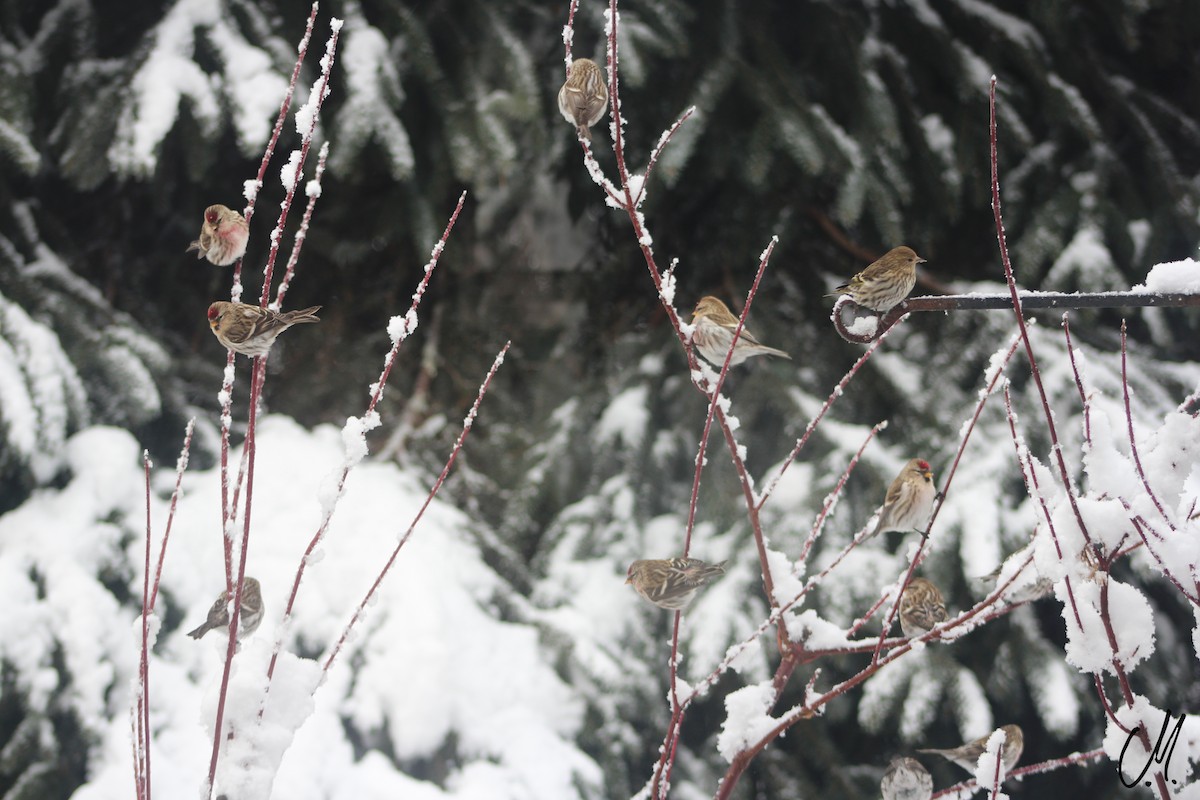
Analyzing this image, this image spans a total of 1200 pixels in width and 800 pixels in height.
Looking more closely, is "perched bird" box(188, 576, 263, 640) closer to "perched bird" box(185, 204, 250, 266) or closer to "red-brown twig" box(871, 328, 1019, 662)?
"perched bird" box(185, 204, 250, 266)

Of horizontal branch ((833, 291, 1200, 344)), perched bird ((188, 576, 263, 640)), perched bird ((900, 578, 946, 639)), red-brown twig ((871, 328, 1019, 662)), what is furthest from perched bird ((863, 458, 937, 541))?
perched bird ((188, 576, 263, 640))

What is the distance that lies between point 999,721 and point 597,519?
3.15ft

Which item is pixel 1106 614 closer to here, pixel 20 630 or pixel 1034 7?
pixel 20 630

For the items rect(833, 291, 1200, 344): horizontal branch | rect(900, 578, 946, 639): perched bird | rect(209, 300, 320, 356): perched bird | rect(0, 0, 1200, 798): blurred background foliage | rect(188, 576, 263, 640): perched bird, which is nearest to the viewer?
rect(833, 291, 1200, 344): horizontal branch

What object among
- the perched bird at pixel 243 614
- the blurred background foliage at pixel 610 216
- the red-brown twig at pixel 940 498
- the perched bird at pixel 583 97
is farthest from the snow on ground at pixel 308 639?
the red-brown twig at pixel 940 498

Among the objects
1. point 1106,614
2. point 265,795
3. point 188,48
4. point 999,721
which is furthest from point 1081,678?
point 188,48

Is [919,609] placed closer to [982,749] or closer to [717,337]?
[982,749]

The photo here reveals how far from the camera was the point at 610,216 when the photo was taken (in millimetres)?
2785

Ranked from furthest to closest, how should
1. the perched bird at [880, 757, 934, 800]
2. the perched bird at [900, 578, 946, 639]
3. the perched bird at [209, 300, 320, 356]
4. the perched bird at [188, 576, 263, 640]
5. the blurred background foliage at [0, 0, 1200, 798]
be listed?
the blurred background foliage at [0, 0, 1200, 798], the perched bird at [900, 578, 946, 639], the perched bird at [880, 757, 934, 800], the perched bird at [188, 576, 263, 640], the perched bird at [209, 300, 320, 356]

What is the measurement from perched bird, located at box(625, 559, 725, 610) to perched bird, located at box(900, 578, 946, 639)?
33cm

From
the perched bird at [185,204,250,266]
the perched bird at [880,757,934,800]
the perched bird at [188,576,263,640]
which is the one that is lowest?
the perched bird at [880,757,934,800]

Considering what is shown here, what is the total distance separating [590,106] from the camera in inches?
40.2

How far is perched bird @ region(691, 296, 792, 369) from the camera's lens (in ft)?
4.16

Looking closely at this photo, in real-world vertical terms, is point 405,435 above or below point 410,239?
below
